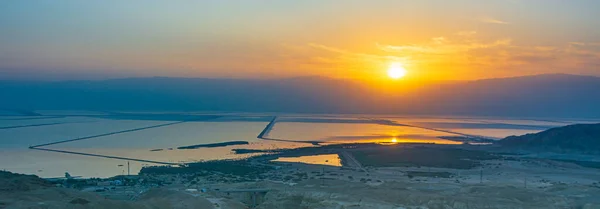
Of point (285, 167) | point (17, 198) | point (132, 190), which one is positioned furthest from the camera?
point (285, 167)

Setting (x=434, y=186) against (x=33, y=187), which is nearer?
(x=33, y=187)

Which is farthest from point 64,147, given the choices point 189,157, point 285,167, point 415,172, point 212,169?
point 415,172

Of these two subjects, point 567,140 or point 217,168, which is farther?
point 567,140

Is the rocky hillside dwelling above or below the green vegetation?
above

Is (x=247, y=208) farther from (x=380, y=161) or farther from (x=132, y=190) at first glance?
(x=380, y=161)

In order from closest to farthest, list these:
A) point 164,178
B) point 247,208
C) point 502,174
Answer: point 247,208 → point 164,178 → point 502,174

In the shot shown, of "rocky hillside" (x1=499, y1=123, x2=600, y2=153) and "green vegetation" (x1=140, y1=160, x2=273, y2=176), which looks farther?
"rocky hillside" (x1=499, y1=123, x2=600, y2=153)

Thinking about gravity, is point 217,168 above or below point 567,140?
below
